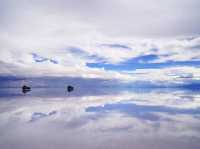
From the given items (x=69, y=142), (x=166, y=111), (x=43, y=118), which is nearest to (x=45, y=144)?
(x=69, y=142)

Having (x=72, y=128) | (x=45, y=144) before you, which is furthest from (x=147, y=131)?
(x=45, y=144)

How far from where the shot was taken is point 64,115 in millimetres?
30484

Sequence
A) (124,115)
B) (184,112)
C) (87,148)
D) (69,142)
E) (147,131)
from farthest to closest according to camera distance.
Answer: (184,112) < (124,115) < (147,131) < (69,142) < (87,148)

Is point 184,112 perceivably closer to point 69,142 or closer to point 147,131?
point 147,131

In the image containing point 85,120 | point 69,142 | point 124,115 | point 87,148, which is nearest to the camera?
point 87,148

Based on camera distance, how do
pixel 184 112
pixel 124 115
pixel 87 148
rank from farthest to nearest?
pixel 184 112 → pixel 124 115 → pixel 87 148

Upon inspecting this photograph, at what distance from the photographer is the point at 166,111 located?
3366cm

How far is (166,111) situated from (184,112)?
196 centimetres

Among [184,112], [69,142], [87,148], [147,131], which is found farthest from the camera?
[184,112]

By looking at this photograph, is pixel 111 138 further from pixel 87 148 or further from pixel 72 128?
pixel 72 128

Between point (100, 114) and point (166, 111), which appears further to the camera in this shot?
point (166, 111)

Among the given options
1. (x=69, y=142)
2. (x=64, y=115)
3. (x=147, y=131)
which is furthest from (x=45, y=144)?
(x=64, y=115)

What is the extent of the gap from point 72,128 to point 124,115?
25.4 feet

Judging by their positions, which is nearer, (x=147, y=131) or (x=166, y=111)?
(x=147, y=131)
